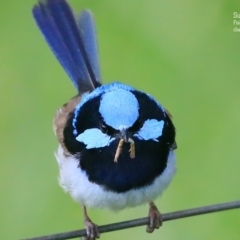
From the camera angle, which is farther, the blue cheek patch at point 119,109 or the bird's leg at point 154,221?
the bird's leg at point 154,221

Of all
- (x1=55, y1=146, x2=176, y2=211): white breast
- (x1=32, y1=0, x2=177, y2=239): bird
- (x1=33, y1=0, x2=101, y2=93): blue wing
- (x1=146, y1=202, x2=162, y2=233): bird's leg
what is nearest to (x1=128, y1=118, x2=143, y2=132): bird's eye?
(x1=32, y1=0, x2=177, y2=239): bird

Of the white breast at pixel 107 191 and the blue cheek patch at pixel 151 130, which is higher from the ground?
the blue cheek patch at pixel 151 130

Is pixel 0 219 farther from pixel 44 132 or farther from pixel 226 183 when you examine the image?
pixel 226 183

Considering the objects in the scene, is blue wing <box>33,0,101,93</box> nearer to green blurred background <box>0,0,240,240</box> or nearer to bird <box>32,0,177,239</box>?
bird <box>32,0,177,239</box>

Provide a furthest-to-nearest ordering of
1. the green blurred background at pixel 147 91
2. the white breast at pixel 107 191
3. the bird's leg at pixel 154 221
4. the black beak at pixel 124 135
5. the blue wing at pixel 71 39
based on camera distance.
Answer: the green blurred background at pixel 147 91, the blue wing at pixel 71 39, the bird's leg at pixel 154 221, the white breast at pixel 107 191, the black beak at pixel 124 135

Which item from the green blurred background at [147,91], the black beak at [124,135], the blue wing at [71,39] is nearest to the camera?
the black beak at [124,135]

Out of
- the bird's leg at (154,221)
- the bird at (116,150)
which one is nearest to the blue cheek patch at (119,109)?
the bird at (116,150)

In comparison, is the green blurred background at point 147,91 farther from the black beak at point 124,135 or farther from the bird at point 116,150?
the black beak at point 124,135
